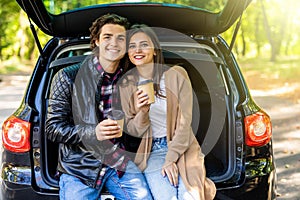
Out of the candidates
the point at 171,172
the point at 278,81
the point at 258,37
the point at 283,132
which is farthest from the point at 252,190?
the point at 258,37

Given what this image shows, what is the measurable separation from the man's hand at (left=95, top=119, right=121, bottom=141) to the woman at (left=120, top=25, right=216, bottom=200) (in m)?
0.25

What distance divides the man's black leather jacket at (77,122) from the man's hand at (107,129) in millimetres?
65

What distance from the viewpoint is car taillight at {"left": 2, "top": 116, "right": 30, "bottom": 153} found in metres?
2.99

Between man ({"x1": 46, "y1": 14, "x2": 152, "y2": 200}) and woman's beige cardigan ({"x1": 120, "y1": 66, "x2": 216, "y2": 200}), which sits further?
woman's beige cardigan ({"x1": 120, "y1": 66, "x2": 216, "y2": 200})

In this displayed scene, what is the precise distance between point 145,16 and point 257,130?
125 centimetres

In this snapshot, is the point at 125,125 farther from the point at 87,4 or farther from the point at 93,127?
the point at 87,4

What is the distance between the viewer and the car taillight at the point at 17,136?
299 centimetres

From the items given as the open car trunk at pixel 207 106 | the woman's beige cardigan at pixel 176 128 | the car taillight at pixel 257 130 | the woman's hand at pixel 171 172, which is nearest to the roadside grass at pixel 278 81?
the open car trunk at pixel 207 106

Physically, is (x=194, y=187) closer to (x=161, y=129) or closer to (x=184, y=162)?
(x=184, y=162)

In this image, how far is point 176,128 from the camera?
3.00 metres

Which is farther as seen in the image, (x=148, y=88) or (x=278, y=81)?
(x=278, y=81)

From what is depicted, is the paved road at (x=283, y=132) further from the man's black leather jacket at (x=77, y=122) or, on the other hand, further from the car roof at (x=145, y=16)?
the man's black leather jacket at (x=77, y=122)

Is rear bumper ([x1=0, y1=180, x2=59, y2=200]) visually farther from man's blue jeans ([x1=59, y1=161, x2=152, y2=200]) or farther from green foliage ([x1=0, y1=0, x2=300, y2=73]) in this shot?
green foliage ([x1=0, y1=0, x2=300, y2=73])

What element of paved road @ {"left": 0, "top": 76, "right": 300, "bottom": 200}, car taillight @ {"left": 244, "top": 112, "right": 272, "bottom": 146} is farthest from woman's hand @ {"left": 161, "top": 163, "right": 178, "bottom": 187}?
paved road @ {"left": 0, "top": 76, "right": 300, "bottom": 200}
